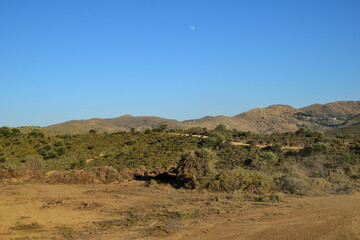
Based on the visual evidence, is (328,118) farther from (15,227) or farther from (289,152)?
(15,227)

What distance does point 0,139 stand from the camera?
1702 inches

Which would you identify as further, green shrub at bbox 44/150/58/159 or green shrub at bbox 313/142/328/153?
green shrub at bbox 44/150/58/159

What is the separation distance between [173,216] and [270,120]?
123608mm

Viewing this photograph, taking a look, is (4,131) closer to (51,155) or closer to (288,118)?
(51,155)

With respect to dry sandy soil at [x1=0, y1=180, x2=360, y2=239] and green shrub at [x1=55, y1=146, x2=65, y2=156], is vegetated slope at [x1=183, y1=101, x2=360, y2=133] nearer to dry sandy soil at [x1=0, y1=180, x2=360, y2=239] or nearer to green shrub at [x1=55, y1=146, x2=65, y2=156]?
green shrub at [x1=55, y1=146, x2=65, y2=156]

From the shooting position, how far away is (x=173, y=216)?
37.6 feet

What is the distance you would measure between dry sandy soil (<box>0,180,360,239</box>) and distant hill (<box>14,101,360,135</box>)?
98697 mm

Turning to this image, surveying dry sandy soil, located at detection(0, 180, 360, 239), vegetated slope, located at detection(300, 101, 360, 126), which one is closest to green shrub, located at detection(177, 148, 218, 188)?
dry sandy soil, located at detection(0, 180, 360, 239)

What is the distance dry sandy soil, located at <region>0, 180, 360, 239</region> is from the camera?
30.5 ft

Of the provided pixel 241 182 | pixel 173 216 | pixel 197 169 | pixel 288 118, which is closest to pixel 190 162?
pixel 197 169

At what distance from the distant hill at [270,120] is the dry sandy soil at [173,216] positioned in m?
98.7

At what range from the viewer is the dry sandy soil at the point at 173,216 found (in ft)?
30.5

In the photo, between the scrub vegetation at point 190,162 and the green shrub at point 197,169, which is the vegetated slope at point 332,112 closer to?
the scrub vegetation at point 190,162

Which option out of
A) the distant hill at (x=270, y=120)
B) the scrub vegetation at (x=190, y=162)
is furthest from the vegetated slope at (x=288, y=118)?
the scrub vegetation at (x=190, y=162)
